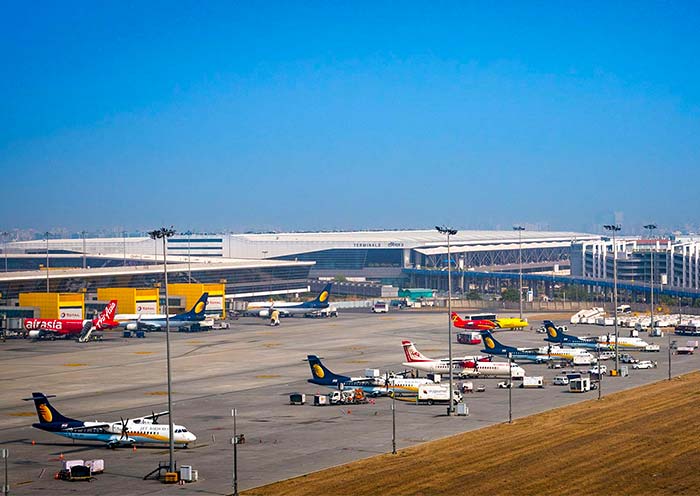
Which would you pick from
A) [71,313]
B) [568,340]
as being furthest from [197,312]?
[568,340]

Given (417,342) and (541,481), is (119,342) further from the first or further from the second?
(541,481)

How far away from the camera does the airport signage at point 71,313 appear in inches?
7057

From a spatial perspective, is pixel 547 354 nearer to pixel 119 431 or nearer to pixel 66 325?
pixel 119 431

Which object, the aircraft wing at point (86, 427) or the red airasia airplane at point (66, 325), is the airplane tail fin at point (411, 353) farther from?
the red airasia airplane at point (66, 325)

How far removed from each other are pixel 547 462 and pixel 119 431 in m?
28.1

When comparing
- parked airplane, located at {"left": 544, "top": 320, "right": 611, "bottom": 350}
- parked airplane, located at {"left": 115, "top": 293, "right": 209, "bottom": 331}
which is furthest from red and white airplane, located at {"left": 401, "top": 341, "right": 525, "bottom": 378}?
parked airplane, located at {"left": 115, "top": 293, "right": 209, "bottom": 331}

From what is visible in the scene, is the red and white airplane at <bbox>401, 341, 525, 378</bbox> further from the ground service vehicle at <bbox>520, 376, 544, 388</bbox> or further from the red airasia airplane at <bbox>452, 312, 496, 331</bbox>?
the red airasia airplane at <bbox>452, 312, 496, 331</bbox>

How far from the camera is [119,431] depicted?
2687 inches

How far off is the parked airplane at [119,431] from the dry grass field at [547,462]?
525 inches

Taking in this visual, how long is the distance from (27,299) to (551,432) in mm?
133846

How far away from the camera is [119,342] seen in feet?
517

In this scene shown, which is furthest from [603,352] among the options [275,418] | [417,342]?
[275,418]

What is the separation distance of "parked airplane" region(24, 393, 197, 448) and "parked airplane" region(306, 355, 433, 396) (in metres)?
24.5

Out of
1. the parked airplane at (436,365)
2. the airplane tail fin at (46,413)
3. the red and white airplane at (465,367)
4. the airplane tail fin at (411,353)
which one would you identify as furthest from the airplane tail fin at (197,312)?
the airplane tail fin at (46,413)
